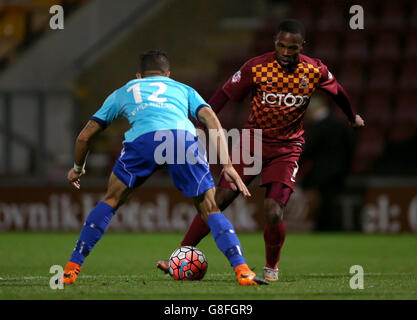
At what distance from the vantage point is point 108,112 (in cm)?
544

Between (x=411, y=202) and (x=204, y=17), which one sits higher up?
(x=204, y=17)

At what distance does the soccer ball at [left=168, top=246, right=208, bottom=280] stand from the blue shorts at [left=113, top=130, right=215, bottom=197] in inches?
26.7

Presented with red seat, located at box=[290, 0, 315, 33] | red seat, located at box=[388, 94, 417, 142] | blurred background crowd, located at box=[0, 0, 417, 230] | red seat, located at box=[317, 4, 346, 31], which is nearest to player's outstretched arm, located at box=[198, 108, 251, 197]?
blurred background crowd, located at box=[0, 0, 417, 230]

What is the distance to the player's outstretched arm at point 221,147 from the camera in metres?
5.18

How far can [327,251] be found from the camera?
9.55 m

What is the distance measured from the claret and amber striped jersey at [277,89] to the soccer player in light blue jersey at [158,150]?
728 mm

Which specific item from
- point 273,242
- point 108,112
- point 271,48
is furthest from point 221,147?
point 271,48

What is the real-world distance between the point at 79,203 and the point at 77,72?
Answer: 3.17 m

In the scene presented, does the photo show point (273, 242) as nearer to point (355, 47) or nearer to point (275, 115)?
point (275, 115)

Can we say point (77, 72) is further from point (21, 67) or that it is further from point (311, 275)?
point (311, 275)

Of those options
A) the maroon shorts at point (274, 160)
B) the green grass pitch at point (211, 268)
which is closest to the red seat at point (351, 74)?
the green grass pitch at point (211, 268)

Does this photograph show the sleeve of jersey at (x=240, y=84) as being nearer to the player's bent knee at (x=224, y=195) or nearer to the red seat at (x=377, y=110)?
the player's bent knee at (x=224, y=195)
